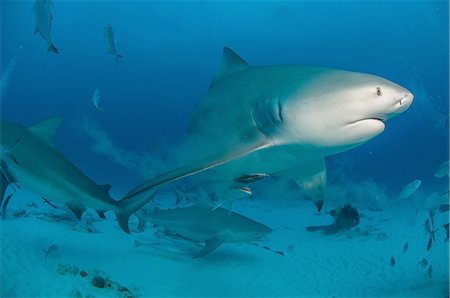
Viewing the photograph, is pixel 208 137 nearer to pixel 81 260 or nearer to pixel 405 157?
pixel 81 260

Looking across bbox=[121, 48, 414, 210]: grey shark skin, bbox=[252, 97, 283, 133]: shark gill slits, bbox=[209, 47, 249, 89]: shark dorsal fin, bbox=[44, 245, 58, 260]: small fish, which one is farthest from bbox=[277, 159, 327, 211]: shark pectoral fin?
bbox=[44, 245, 58, 260]: small fish

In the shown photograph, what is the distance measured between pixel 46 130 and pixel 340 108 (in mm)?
3563

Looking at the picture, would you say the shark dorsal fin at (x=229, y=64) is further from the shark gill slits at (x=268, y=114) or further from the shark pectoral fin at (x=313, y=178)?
the shark pectoral fin at (x=313, y=178)

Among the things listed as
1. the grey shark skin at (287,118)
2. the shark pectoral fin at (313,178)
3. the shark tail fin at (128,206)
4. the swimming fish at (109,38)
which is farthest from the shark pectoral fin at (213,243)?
the swimming fish at (109,38)

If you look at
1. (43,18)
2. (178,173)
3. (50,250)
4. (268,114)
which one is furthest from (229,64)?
(50,250)

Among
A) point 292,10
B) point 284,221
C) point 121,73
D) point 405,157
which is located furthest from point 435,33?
point 121,73

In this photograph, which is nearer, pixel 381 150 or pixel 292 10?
pixel 292 10

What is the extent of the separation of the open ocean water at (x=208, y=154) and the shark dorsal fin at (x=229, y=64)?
31.1 inches

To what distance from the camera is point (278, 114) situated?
3.51 metres

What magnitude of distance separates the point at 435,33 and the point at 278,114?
2342 inches

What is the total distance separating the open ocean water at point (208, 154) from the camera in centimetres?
576

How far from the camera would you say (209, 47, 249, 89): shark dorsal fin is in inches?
205

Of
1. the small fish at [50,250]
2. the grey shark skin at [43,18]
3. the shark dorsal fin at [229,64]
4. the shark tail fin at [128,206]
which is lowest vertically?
the small fish at [50,250]

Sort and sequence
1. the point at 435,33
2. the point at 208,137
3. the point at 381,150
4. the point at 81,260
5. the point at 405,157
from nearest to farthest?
the point at 208,137
the point at 81,260
the point at 435,33
the point at 405,157
the point at 381,150
